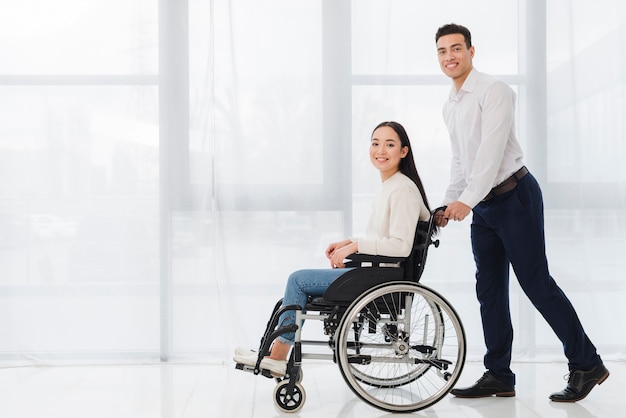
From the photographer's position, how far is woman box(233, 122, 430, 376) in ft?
7.78

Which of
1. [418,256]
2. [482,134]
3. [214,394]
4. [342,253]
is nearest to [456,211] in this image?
[418,256]

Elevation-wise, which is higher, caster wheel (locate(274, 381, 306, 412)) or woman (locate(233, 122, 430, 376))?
woman (locate(233, 122, 430, 376))

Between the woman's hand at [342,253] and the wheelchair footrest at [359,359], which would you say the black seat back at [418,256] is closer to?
the woman's hand at [342,253]

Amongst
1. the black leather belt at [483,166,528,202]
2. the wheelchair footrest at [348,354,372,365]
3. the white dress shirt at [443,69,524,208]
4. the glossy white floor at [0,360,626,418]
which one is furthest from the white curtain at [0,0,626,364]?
the wheelchair footrest at [348,354,372,365]

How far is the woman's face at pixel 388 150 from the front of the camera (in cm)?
251

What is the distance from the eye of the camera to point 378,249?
2.37 m

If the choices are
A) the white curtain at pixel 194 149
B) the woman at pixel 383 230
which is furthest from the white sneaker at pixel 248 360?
the white curtain at pixel 194 149

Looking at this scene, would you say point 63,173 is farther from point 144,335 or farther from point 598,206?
point 598,206

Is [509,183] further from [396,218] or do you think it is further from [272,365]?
[272,365]

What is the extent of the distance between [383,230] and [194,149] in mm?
1212

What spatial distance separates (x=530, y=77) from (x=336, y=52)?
0.94 meters

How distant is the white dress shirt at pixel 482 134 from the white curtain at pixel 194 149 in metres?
0.69

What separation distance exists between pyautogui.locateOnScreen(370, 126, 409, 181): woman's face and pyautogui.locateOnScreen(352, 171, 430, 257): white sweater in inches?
1.8

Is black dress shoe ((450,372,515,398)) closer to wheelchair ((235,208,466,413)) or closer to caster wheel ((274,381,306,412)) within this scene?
wheelchair ((235,208,466,413))
